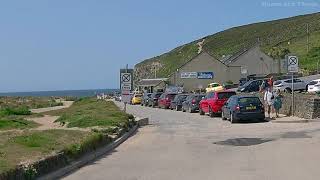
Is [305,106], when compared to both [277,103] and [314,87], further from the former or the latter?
[314,87]

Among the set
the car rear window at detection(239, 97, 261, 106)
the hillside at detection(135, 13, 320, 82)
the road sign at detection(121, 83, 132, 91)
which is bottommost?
the car rear window at detection(239, 97, 261, 106)

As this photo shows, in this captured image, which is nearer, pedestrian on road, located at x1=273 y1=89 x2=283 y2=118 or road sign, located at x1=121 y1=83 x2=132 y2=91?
pedestrian on road, located at x1=273 y1=89 x2=283 y2=118

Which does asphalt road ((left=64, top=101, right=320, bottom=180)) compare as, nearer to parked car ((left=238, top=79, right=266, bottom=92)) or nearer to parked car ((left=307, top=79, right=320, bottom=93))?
parked car ((left=307, top=79, right=320, bottom=93))

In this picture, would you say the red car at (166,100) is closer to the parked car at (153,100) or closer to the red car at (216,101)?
the parked car at (153,100)

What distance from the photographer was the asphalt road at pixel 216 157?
1302 centimetres

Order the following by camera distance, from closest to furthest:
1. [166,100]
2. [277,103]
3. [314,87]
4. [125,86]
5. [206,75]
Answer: [277,103] → [125,86] → [314,87] → [166,100] → [206,75]

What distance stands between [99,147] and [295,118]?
45.8ft

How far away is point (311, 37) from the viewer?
138000mm

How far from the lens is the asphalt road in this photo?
13.0 m

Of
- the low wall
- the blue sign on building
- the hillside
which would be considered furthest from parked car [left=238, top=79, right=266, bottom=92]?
the hillside

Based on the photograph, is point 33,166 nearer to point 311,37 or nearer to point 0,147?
point 0,147

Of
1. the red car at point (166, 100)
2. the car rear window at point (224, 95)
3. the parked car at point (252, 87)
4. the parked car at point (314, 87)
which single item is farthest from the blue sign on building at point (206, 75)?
the car rear window at point (224, 95)

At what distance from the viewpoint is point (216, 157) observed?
16.3 metres

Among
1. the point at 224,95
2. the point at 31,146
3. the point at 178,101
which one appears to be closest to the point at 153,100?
the point at 178,101
